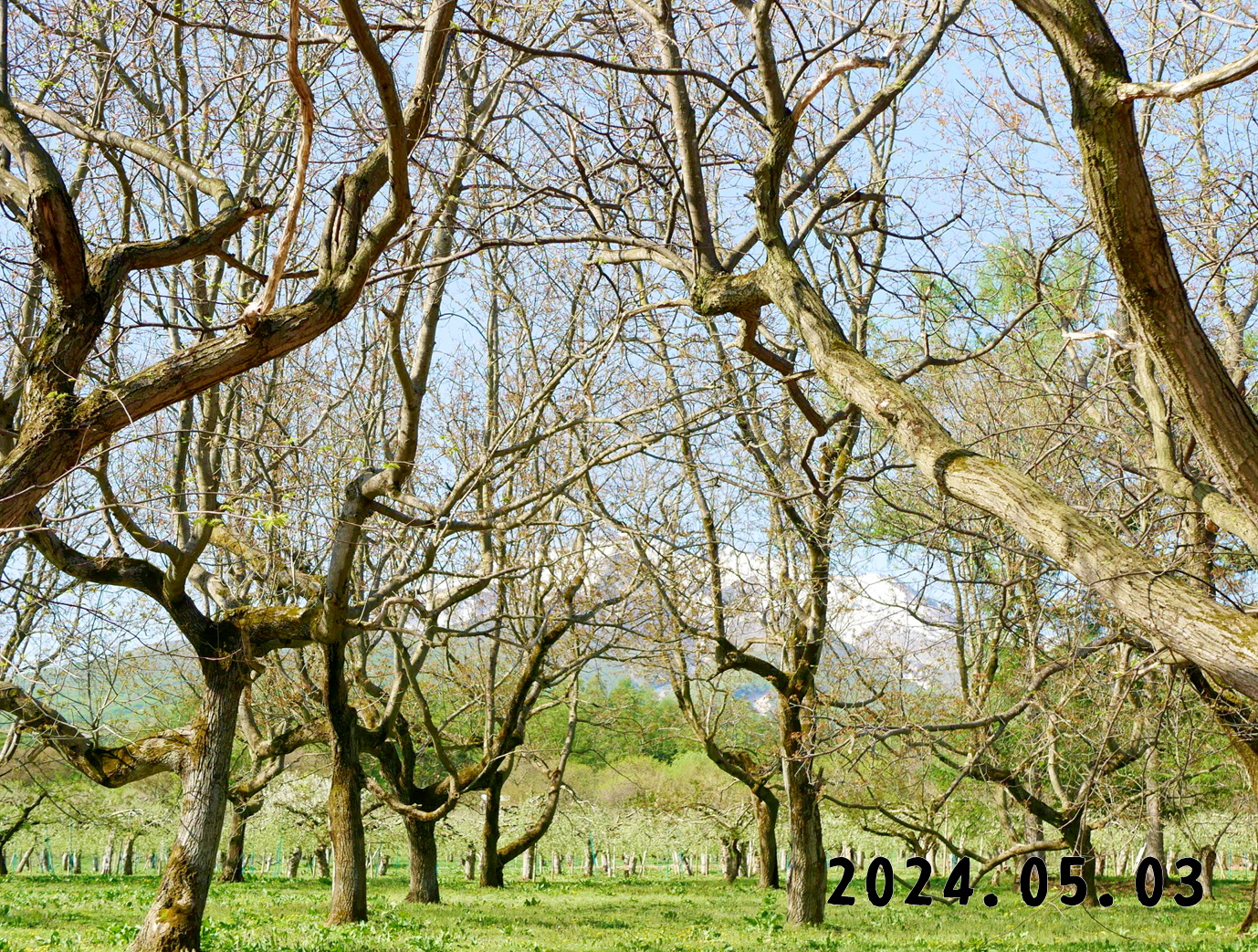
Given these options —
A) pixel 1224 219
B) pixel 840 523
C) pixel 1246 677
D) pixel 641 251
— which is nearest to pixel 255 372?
pixel 840 523

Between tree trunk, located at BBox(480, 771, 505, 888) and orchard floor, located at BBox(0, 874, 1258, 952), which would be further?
tree trunk, located at BBox(480, 771, 505, 888)

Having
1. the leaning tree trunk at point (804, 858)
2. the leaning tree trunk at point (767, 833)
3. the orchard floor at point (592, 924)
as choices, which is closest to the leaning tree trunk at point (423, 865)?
the orchard floor at point (592, 924)

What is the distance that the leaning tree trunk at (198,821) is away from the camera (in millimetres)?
8188

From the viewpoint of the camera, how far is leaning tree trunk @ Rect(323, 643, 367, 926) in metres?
11.8

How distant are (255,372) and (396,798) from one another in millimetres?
6527

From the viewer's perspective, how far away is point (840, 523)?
32.0 ft

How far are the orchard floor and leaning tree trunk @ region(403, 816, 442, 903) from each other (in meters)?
0.38

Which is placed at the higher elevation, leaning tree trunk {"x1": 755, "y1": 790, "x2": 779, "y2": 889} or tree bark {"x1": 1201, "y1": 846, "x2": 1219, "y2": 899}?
leaning tree trunk {"x1": 755, "y1": 790, "x2": 779, "y2": 889}

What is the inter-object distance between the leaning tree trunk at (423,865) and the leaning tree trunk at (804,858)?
5942 mm

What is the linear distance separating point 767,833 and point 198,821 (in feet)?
39.9

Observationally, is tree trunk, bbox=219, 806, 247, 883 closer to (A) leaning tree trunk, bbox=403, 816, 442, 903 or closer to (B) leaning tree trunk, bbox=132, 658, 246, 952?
(A) leaning tree trunk, bbox=403, 816, 442, 903

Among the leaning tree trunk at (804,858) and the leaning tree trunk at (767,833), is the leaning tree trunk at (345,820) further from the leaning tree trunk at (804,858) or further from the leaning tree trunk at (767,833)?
the leaning tree trunk at (767,833)

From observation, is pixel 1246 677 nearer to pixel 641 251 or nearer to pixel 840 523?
pixel 641 251

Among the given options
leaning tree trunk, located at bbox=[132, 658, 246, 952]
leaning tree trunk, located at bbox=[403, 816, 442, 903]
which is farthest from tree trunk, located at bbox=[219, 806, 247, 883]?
leaning tree trunk, located at bbox=[132, 658, 246, 952]
